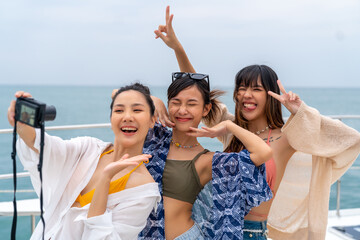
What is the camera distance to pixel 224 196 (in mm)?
1897

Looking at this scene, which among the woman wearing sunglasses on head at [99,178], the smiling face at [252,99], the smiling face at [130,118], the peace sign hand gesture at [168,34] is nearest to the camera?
the woman wearing sunglasses on head at [99,178]

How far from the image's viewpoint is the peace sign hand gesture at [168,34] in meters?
2.37

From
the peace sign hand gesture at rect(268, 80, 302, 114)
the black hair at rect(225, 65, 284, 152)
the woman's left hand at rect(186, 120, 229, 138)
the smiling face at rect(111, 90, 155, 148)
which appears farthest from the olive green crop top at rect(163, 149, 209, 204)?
the peace sign hand gesture at rect(268, 80, 302, 114)

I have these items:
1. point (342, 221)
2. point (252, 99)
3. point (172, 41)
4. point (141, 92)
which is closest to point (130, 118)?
point (141, 92)

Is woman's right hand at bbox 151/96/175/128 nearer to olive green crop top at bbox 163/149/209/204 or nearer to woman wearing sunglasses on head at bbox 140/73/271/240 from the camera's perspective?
woman wearing sunglasses on head at bbox 140/73/271/240

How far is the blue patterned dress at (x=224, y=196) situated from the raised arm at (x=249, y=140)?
0.04m

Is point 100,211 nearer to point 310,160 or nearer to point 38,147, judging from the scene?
point 38,147

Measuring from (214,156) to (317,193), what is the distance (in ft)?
2.16

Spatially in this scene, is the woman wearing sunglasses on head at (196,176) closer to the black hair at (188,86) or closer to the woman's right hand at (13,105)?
the black hair at (188,86)

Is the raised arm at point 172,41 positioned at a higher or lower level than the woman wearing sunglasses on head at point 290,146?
higher

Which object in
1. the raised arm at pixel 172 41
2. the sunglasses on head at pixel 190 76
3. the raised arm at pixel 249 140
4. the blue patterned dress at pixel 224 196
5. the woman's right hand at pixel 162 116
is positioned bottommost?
the blue patterned dress at pixel 224 196

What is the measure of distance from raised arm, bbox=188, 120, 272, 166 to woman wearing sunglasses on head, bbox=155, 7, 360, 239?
3 cm

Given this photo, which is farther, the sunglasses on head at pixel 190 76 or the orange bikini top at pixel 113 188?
the sunglasses on head at pixel 190 76

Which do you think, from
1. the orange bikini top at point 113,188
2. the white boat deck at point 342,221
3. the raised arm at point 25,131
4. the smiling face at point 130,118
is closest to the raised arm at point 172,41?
the smiling face at point 130,118
